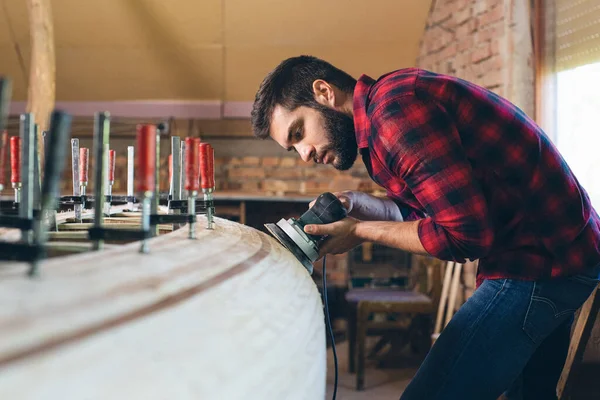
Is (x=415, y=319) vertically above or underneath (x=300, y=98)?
underneath

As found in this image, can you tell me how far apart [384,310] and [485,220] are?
97.2 inches

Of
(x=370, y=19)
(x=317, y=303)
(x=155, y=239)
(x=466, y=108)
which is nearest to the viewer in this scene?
(x=155, y=239)

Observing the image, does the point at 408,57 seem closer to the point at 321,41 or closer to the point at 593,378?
the point at 321,41

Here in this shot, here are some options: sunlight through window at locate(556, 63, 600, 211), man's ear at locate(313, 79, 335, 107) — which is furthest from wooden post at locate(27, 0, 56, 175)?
sunlight through window at locate(556, 63, 600, 211)

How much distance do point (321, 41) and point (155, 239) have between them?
12.4 ft

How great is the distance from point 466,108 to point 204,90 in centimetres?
389

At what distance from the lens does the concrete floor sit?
10.9ft

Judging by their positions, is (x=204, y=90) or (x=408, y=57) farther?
(x=204, y=90)

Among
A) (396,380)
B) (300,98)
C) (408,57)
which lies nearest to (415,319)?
(396,380)

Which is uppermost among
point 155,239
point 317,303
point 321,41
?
point 321,41

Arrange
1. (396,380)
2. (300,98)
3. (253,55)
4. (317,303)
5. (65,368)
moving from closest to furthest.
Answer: (65,368) → (317,303) → (300,98) → (396,380) → (253,55)

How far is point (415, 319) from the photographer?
3.85 metres

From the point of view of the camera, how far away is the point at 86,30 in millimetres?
4449

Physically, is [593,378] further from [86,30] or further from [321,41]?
[86,30]
